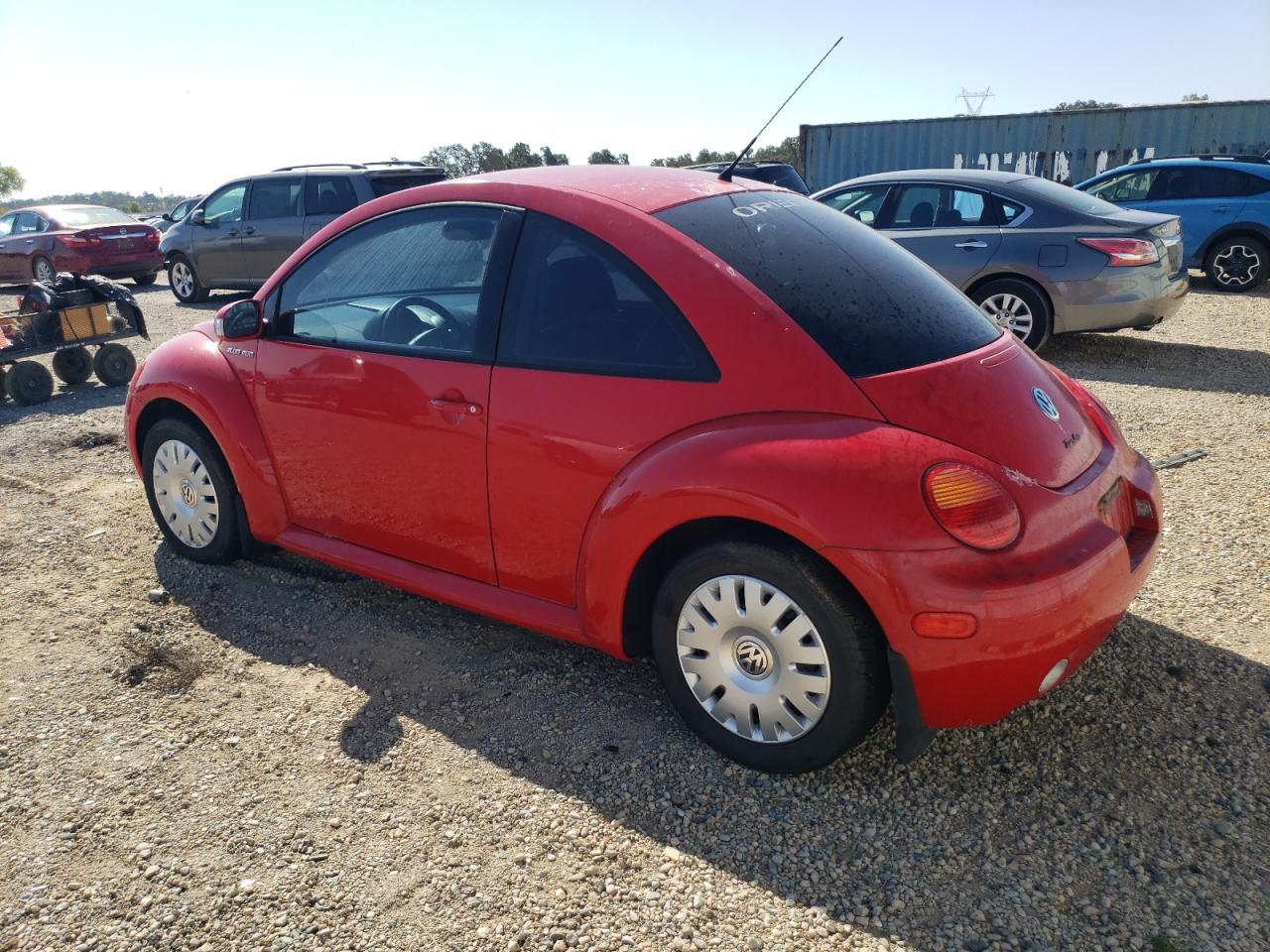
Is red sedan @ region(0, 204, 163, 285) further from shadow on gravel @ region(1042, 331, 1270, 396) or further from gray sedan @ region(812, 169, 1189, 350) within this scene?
shadow on gravel @ region(1042, 331, 1270, 396)

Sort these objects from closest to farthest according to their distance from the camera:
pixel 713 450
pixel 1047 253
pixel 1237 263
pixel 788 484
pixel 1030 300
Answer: pixel 788 484, pixel 713 450, pixel 1047 253, pixel 1030 300, pixel 1237 263

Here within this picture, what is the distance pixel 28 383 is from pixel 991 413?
792 centimetres

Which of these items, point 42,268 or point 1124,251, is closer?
point 1124,251

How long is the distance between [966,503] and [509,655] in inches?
72.5

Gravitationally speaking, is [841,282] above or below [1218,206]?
above

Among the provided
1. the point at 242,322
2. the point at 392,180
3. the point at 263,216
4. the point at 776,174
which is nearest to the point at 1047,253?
the point at 242,322

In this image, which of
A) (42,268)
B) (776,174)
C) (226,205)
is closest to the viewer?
(226,205)

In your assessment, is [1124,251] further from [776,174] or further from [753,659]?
[776,174]

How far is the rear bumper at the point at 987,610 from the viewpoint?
234 cm

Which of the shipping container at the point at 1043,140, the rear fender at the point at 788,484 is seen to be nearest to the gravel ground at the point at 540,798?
the rear fender at the point at 788,484

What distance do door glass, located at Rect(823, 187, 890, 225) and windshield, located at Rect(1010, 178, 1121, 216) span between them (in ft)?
4.08

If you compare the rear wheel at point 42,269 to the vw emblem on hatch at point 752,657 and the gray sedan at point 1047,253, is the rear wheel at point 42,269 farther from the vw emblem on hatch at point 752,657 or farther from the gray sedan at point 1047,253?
the vw emblem on hatch at point 752,657

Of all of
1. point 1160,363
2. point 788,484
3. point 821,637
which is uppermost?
point 788,484

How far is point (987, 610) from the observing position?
Answer: 7.65 ft
